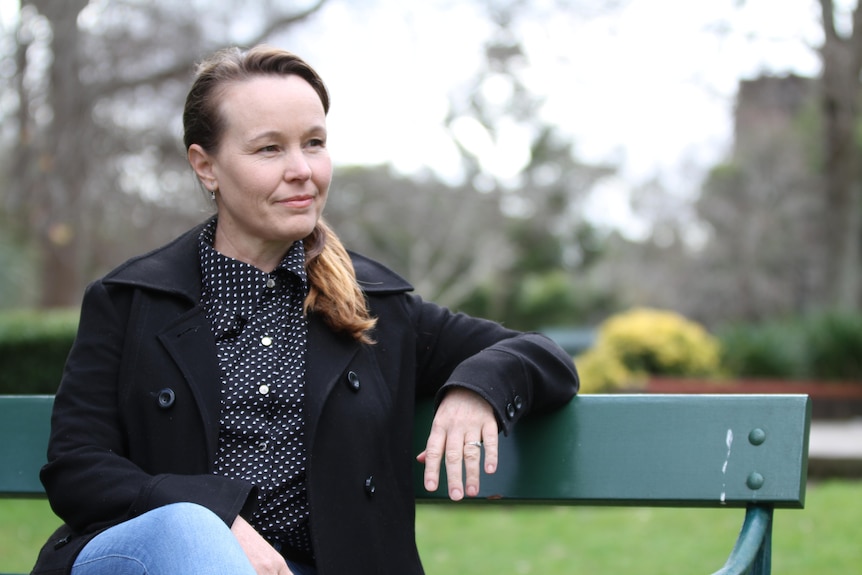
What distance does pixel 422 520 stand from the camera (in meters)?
7.03

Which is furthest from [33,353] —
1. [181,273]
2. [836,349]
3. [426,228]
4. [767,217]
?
[426,228]

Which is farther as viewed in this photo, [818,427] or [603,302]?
[603,302]

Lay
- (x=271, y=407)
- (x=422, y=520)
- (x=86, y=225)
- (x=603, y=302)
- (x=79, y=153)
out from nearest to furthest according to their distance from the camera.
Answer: (x=271, y=407) < (x=422, y=520) < (x=79, y=153) < (x=86, y=225) < (x=603, y=302)

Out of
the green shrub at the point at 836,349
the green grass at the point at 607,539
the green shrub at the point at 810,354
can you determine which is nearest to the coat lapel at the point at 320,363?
the green grass at the point at 607,539

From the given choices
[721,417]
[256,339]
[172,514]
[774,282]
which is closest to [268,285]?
[256,339]

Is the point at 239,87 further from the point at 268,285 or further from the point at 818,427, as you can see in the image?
the point at 818,427

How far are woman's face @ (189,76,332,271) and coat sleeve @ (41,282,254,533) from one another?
0.35 meters

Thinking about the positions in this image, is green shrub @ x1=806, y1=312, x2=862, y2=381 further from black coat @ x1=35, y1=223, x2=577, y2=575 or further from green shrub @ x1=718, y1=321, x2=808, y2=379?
black coat @ x1=35, y1=223, x2=577, y2=575

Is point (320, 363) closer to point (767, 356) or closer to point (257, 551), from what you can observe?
point (257, 551)

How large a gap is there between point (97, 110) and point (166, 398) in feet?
32.6

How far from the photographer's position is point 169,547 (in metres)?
1.93

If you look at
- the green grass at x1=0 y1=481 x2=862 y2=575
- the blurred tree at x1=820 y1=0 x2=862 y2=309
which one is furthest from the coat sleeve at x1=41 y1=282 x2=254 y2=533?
the blurred tree at x1=820 y1=0 x2=862 y2=309

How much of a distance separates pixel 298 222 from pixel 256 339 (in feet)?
0.93

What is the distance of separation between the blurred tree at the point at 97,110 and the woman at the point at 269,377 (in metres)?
8.07
